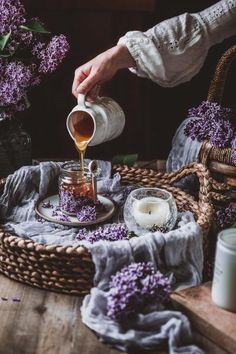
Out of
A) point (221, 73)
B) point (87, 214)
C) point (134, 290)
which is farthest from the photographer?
point (221, 73)

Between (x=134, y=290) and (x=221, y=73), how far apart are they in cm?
96

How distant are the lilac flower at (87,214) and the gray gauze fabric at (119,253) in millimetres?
39

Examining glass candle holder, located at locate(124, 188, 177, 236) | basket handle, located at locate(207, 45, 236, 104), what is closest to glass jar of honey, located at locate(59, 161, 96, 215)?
glass candle holder, located at locate(124, 188, 177, 236)

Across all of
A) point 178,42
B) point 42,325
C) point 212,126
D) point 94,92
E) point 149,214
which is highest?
point 178,42

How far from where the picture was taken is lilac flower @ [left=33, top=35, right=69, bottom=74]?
167 cm

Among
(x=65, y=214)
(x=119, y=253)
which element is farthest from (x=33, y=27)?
(x=119, y=253)

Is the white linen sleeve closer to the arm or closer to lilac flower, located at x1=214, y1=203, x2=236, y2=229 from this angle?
the arm

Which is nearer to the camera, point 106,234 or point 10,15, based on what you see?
point 106,234

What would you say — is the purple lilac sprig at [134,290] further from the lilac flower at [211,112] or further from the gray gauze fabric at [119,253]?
the lilac flower at [211,112]

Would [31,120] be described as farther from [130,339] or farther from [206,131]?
[130,339]

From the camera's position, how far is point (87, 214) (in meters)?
1.49

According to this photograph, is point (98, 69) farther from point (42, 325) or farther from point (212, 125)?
point (42, 325)

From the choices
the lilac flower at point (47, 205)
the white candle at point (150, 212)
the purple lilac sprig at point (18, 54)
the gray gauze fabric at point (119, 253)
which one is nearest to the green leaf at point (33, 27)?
the purple lilac sprig at point (18, 54)

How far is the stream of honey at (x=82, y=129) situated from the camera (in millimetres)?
1613
